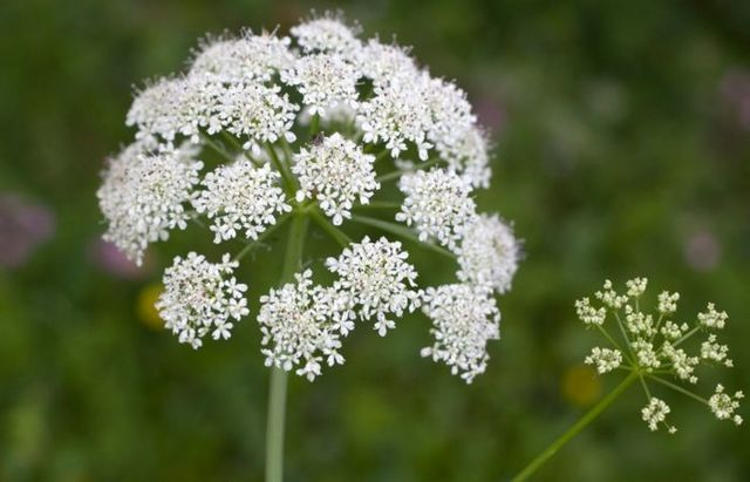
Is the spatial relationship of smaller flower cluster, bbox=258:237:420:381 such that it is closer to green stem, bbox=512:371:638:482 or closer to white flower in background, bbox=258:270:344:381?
white flower in background, bbox=258:270:344:381

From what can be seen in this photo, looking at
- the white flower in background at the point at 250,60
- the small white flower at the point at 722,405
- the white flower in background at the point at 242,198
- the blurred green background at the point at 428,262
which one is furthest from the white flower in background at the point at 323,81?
the blurred green background at the point at 428,262

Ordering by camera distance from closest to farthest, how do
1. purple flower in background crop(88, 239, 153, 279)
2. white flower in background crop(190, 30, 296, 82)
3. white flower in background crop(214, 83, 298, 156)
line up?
1. white flower in background crop(214, 83, 298, 156)
2. white flower in background crop(190, 30, 296, 82)
3. purple flower in background crop(88, 239, 153, 279)

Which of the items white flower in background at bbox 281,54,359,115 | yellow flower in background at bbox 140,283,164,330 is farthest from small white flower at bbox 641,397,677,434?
yellow flower in background at bbox 140,283,164,330

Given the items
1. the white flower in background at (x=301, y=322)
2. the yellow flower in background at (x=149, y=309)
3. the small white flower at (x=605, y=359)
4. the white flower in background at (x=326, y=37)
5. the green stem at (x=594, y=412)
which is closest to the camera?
the green stem at (x=594, y=412)

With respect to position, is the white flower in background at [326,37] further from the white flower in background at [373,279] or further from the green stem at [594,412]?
the green stem at [594,412]

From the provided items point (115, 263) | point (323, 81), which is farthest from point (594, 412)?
point (115, 263)

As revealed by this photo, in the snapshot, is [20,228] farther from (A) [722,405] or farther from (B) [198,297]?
(A) [722,405]
